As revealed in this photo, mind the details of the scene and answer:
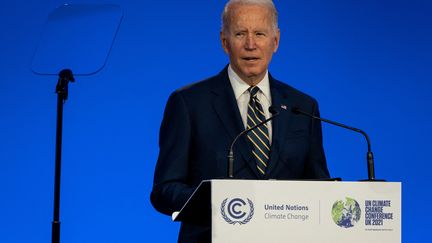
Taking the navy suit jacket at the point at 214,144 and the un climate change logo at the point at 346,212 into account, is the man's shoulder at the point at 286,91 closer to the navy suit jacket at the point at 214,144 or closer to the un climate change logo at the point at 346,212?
the navy suit jacket at the point at 214,144

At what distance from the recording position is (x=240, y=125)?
2553 millimetres

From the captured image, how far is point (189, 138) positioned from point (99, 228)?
1.39m

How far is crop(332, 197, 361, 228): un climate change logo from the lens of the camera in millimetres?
1939

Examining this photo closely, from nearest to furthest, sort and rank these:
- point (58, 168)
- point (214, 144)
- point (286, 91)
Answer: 1. point (214, 144)
2. point (286, 91)
3. point (58, 168)

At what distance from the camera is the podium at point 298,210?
1866mm

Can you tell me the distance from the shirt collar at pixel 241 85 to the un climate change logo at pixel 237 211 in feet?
2.73

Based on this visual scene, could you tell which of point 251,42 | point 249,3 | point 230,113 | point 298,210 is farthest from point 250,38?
point 298,210

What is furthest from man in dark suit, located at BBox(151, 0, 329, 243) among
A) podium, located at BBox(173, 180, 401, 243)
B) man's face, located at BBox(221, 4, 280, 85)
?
podium, located at BBox(173, 180, 401, 243)

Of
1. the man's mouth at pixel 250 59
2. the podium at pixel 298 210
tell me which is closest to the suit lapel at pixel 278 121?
the man's mouth at pixel 250 59

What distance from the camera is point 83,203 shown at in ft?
12.4

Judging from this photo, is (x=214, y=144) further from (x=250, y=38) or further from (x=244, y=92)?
(x=250, y=38)

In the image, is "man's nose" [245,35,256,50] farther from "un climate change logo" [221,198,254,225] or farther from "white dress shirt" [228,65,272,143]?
"un climate change logo" [221,198,254,225]

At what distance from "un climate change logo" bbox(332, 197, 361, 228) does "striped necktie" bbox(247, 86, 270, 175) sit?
22.8 inches

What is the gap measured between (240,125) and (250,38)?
0.30 meters
